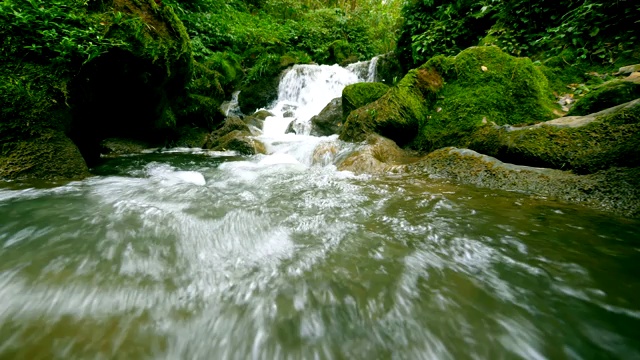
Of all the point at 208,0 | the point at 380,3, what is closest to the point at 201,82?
the point at 208,0

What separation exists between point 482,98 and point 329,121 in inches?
164

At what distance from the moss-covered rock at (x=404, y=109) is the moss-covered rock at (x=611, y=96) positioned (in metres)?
1.93

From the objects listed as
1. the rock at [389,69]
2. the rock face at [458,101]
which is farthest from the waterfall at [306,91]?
the rock face at [458,101]

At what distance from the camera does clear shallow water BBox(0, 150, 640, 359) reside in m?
1.01

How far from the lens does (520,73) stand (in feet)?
13.4

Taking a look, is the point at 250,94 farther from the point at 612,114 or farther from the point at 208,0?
the point at 612,114

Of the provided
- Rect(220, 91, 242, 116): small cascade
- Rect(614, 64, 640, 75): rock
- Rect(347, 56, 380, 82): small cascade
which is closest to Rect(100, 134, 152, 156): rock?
Rect(220, 91, 242, 116): small cascade

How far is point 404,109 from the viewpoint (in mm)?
4574

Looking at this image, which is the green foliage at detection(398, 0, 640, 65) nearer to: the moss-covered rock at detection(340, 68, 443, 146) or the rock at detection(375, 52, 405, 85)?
the rock at detection(375, 52, 405, 85)

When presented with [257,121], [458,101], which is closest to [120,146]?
[257,121]

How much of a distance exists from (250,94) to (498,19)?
332 inches

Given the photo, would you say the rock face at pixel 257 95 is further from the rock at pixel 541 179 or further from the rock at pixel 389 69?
the rock at pixel 541 179

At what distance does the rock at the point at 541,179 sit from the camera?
2064 mm

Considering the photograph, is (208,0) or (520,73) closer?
(520,73)
